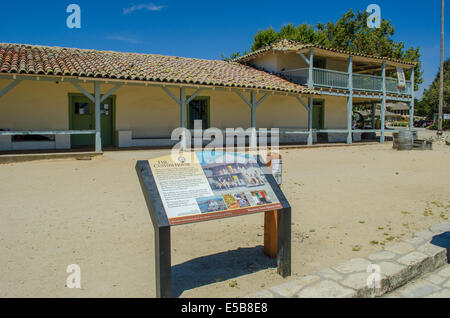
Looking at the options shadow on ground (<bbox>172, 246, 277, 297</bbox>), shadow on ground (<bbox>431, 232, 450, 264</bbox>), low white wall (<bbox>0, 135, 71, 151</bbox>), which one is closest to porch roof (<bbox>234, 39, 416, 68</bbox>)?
low white wall (<bbox>0, 135, 71, 151</bbox>)

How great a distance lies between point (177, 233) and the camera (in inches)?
181

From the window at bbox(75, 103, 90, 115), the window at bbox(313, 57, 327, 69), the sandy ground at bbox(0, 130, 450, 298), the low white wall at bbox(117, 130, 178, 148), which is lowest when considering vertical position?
the sandy ground at bbox(0, 130, 450, 298)

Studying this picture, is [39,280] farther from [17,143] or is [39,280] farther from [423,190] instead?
[17,143]

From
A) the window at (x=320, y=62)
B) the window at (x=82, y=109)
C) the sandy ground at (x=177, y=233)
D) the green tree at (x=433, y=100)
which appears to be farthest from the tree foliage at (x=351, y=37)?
the sandy ground at (x=177, y=233)

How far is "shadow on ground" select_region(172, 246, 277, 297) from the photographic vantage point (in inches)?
130

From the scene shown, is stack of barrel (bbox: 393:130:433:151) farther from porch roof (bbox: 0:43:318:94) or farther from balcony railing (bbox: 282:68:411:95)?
porch roof (bbox: 0:43:318:94)

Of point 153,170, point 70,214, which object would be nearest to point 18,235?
point 70,214

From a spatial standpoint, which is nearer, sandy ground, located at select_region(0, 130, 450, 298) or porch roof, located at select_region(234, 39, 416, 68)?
sandy ground, located at select_region(0, 130, 450, 298)

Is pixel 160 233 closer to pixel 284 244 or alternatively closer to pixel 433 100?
pixel 284 244

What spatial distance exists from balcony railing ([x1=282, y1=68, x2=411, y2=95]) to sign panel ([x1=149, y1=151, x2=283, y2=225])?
15258mm

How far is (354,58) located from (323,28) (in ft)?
75.9

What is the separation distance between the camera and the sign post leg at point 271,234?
374 cm

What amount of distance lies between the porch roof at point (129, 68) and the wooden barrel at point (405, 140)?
172 inches

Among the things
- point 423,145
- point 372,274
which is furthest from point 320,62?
point 372,274
